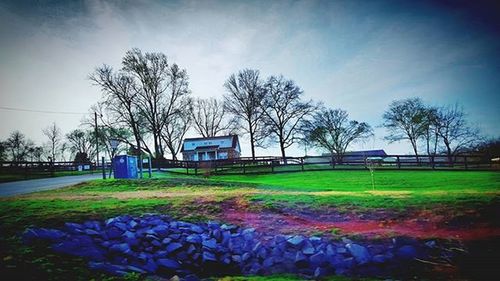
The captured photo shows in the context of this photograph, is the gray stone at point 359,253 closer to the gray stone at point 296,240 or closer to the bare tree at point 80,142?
the gray stone at point 296,240

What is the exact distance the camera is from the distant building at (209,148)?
55844mm

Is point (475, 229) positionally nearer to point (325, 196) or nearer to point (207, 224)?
point (325, 196)

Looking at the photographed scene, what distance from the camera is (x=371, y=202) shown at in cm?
854

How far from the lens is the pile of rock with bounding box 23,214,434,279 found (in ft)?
18.1

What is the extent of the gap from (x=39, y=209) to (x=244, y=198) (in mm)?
6131

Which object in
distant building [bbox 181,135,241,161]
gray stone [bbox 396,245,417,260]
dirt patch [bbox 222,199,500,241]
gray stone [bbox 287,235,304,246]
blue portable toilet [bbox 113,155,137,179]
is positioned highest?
distant building [bbox 181,135,241,161]

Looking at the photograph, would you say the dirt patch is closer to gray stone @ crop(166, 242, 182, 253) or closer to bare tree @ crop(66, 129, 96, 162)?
gray stone @ crop(166, 242, 182, 253)

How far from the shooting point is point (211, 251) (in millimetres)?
6359

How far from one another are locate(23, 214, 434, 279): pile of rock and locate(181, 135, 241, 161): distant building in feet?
160

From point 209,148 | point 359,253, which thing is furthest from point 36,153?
point 359,253

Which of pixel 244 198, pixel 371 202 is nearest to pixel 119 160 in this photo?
pixel 244 198

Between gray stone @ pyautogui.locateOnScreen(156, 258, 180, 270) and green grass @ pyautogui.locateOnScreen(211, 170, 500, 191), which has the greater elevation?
green grass @ pyautogui.locateOnScreen(211, 170, 500, 191)

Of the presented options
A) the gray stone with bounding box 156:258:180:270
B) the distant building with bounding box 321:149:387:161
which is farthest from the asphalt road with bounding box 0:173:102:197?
the distant building with bounding box 321:149:387:161

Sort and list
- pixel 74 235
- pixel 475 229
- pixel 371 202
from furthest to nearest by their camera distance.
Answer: pixel 371 202 < pixel 475 229 < pixel 74 235
